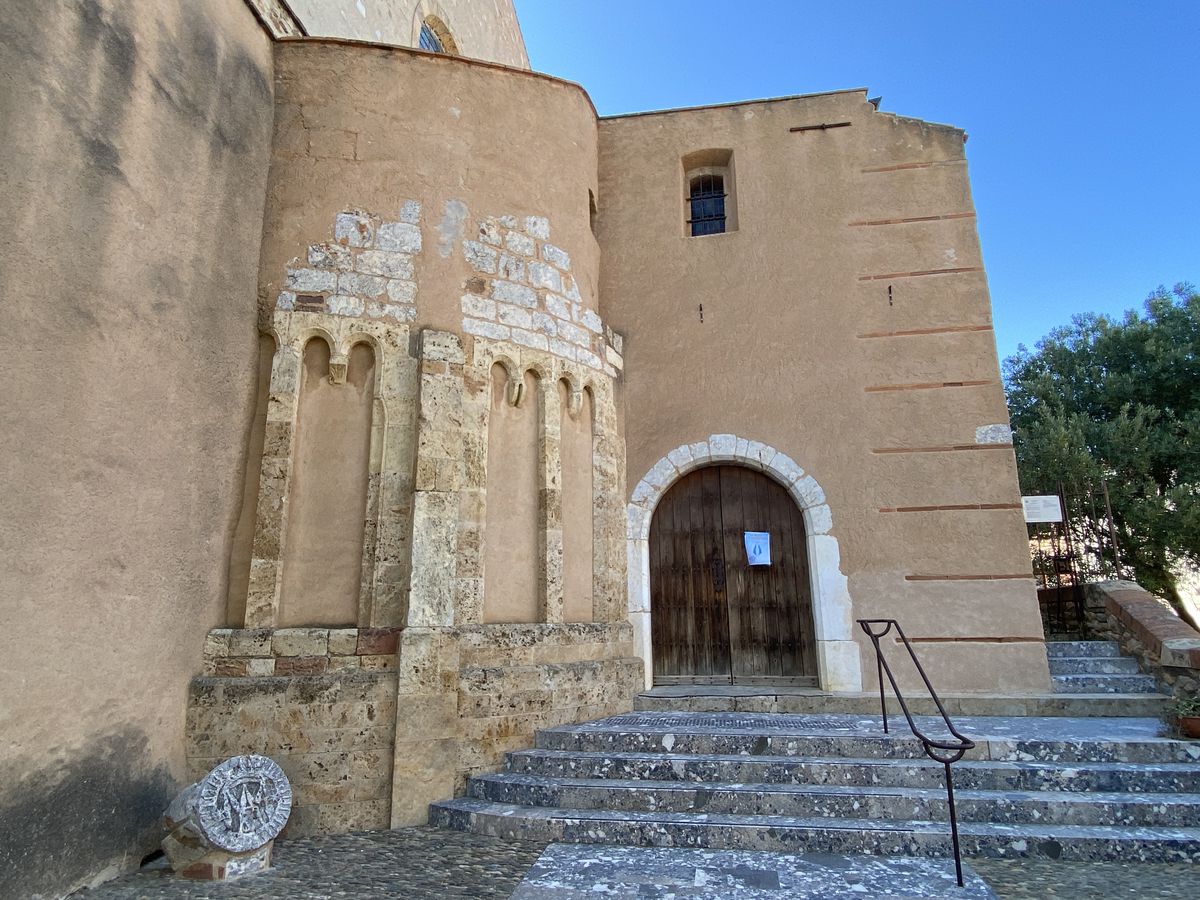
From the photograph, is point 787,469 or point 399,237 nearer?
point 399,237

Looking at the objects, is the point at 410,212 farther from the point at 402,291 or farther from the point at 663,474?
the point at 663,474

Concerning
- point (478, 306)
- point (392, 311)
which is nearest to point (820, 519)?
point (478, 306)

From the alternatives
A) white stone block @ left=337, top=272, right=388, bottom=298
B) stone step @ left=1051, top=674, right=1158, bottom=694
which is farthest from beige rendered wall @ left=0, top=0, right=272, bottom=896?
stone step @ left=1051, top=674, right=1158, bottom=694

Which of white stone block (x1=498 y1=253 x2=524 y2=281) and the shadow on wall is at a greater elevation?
white stone block (x1=498 y1=253 x2=524 y2=281)

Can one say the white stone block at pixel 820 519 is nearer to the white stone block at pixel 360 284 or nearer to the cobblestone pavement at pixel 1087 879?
the cobblestone pavement at pixel 1087 879

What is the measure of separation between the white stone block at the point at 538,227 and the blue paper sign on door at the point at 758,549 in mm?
3373

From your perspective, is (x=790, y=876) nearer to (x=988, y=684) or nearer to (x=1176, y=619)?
(x=988, y=684)

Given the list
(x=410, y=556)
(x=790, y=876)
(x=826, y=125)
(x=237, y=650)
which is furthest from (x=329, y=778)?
(x=826, y=125)

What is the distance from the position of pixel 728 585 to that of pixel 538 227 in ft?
12.3

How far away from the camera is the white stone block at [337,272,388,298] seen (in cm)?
517

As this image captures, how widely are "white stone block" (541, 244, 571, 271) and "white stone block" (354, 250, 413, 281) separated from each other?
1.24 meters

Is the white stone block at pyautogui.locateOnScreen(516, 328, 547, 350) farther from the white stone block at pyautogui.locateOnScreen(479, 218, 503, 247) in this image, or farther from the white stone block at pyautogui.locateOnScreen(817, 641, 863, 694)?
the white stone block at pyautogui.locateOnScreen(817, 641, 863, 694)

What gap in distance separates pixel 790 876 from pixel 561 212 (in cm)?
532

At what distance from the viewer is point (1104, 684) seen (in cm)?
596
